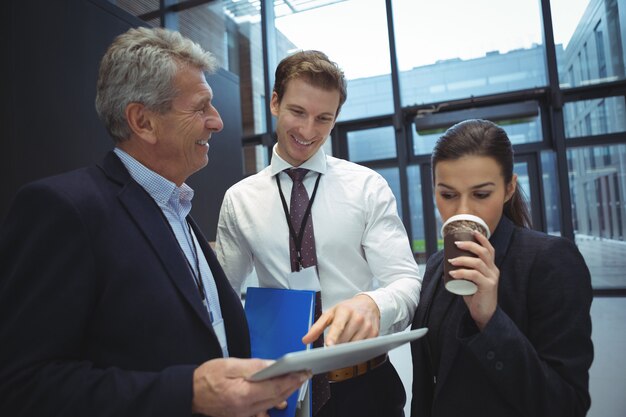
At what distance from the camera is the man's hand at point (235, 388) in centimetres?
72

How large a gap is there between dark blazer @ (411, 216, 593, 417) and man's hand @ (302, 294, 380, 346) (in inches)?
8.0

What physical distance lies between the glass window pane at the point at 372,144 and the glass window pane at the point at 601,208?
219 cm

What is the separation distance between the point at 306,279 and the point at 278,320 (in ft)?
0.62

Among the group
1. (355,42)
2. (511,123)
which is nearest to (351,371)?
(511,123)

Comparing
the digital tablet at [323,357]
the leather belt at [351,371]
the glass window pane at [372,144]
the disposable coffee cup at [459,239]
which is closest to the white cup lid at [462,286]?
the disposable coffee cup at [459,239]

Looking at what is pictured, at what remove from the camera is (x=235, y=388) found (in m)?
0.73

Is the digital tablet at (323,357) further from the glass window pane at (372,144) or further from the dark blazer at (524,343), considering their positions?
the glass window pane at (372,144)

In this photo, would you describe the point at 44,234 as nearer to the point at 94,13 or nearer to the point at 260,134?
the point at 94,13

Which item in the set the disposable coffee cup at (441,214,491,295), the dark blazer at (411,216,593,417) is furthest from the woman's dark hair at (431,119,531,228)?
the disposable coffee cup at (441,214,491,295)

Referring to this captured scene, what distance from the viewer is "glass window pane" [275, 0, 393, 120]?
5.96 m

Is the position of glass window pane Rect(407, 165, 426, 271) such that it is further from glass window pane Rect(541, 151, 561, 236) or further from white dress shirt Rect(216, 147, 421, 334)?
white dress shirt Rect(216, 147, 421, 334)

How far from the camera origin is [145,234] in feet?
2.92

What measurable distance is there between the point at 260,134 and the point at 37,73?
4714mm

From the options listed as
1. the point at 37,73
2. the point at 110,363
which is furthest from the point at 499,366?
the point at 37,73
